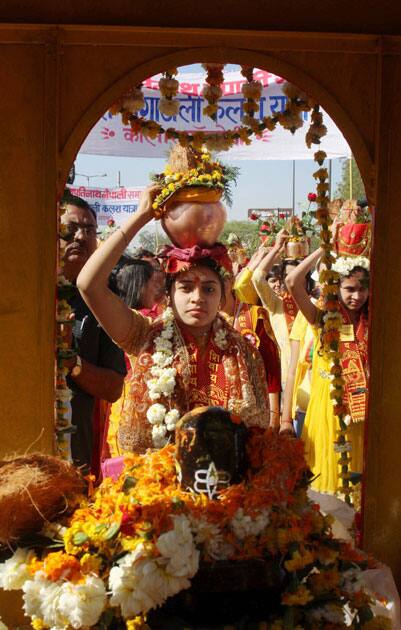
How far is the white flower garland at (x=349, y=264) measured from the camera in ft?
19.0

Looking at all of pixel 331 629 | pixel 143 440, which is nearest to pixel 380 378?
pixel 143 440

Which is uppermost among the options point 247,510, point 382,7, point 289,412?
point 382,7

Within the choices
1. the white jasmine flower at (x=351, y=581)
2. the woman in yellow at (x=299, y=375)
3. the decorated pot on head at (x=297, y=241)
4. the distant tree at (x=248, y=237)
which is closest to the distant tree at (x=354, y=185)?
the distant tree at (x=248, y=237)

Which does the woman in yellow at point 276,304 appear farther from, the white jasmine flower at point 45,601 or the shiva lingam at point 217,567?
the white jasmine flower at point 45,601

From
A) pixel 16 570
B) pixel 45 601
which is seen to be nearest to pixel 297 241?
pixel 16 570

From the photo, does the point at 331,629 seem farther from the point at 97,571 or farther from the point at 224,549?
the point at 97,571

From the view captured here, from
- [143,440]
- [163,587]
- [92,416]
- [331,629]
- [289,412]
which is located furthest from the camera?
[289,412]

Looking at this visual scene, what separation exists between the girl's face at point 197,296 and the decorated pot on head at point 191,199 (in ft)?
0.48

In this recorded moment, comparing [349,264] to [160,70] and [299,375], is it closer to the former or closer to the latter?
[299,375]

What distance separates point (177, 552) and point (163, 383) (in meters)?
1.60

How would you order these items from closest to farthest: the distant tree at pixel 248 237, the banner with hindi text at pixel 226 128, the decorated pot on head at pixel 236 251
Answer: the banner with hindi text at pixel 226 128 → the decorated pot on head at pixel 236 251 → the distant tree at pixel 248 237

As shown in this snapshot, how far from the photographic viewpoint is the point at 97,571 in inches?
102

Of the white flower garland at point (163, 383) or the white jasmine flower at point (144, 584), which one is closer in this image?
the white jasmine flower at point (144, 584)

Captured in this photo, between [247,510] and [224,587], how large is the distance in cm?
22
